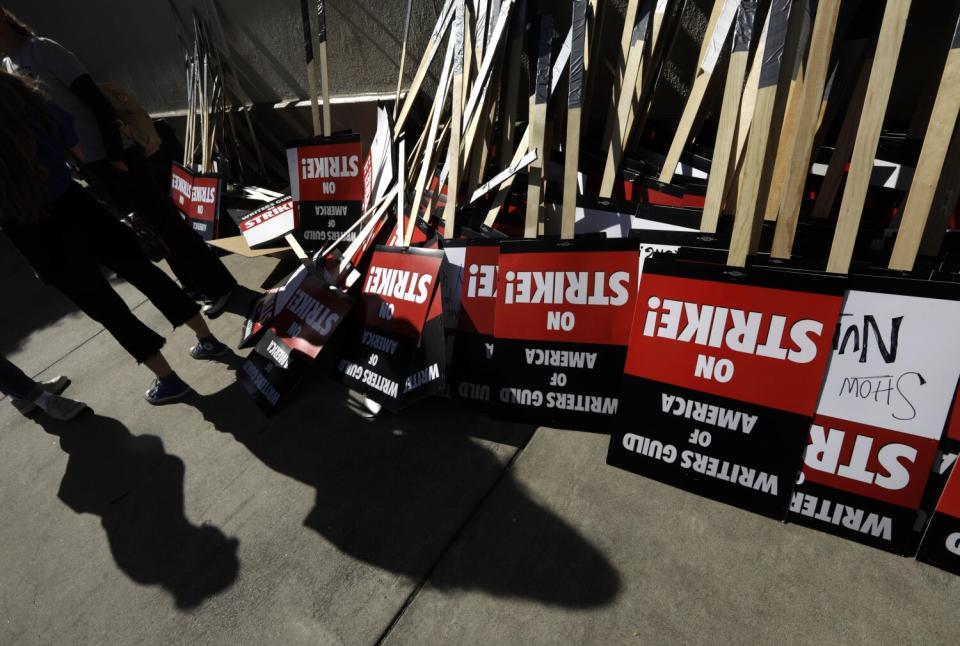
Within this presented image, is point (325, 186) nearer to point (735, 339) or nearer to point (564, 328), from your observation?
point (564, 328)

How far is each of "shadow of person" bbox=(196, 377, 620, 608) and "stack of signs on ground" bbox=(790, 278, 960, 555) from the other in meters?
0.80

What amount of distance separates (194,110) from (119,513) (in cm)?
438

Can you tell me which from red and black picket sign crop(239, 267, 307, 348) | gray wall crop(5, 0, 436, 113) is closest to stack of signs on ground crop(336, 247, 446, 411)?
red and black picket sign crop(239, 267, 307, 348)

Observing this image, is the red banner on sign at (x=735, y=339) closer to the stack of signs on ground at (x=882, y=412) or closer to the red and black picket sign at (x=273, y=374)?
the stack of signs on ground at (x=882, y=412)

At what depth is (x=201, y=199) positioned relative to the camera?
4.49 meters

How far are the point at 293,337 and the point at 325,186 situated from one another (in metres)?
1.39

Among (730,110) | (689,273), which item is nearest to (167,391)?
(689,273)

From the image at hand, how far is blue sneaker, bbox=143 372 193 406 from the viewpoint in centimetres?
303

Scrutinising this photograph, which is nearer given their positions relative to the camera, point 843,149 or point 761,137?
point 761,137

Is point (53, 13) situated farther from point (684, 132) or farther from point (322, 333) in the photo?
point (684, 132)

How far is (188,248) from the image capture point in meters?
3.42

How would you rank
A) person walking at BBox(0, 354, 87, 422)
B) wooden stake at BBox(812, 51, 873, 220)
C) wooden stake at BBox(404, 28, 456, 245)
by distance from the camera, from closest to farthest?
1. wooden stake at BBox(812, 51, 873, 220)
2. wooden stake at BBox(404, 28, 456, 245)
3. person walking at BBox(0, 354, 87, 422)

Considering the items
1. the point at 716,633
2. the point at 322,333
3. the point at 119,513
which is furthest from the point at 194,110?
the point at 716,633

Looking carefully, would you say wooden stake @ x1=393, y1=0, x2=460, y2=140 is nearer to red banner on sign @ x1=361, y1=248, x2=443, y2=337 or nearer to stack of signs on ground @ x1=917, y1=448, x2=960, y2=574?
red banner on sign @ x1=361, y1=248, x2=443, y2=337
